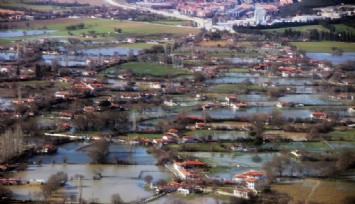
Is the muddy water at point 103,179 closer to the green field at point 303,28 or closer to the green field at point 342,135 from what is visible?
the green field at point 342,135

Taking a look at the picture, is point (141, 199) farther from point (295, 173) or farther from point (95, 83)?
point (95, 83)

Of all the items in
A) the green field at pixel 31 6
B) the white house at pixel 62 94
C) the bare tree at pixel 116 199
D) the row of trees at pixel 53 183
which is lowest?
the bare tree at pixel 116 199

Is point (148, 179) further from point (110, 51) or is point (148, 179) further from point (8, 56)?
point (110, 51)

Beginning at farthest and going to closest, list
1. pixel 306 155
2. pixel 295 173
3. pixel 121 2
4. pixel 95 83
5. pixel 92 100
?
pixel 121 2, pixel 95 83, pixel 92 100, pixel 306 155, pixel 295 173

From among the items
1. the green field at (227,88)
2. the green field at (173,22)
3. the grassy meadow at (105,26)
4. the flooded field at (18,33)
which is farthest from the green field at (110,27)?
the green field at (227,88)

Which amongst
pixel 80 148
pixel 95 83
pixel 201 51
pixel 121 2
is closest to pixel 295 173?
pixel 80 148

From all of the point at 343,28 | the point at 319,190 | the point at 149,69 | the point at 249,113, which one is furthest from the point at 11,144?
the point at 343,28
